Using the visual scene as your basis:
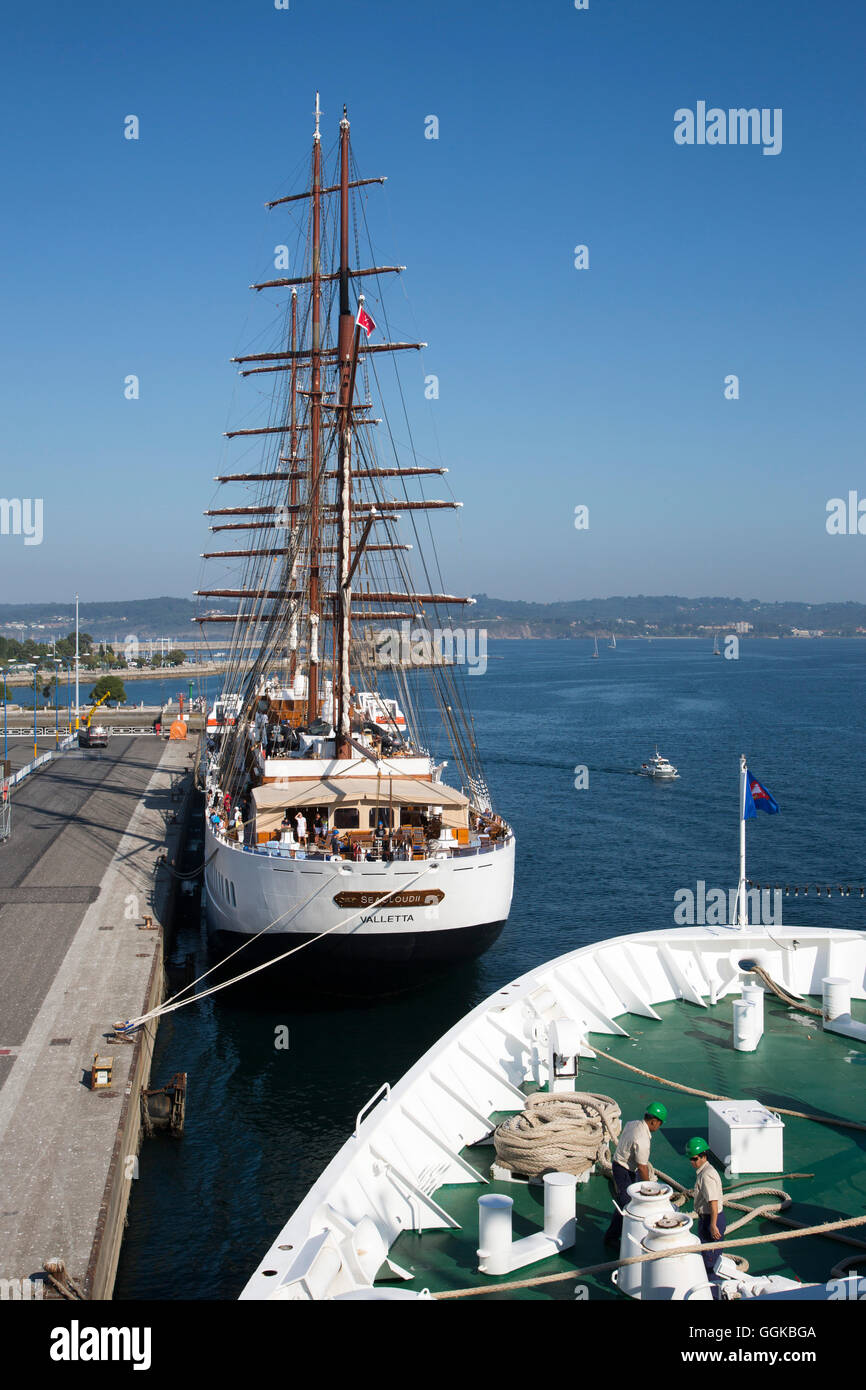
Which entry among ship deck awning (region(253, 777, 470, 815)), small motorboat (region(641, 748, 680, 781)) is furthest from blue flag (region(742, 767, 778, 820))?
small motorboat (region(641, 748, 680, 781))

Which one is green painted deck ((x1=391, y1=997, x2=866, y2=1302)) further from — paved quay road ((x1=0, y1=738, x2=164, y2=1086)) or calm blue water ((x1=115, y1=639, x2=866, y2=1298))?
paved quay road ((x1=0, y1=738, x2=164, y2=1086))

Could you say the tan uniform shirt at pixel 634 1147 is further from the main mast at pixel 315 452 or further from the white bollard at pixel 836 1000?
the main mast at pixel 315 452

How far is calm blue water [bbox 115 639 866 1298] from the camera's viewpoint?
723 inches

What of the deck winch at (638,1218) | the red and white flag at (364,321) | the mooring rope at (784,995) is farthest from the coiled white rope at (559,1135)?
the red and white flag at (364,321)

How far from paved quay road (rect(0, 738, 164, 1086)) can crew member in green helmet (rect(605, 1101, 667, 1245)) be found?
11977 millimetres

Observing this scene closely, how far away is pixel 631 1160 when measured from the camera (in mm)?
9797

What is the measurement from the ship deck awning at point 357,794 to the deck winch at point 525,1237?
19.4 metres

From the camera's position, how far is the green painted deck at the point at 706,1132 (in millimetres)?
9320

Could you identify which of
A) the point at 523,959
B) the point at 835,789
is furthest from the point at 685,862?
the point at 835,789

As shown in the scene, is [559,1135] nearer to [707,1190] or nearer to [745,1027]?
[707,1190]

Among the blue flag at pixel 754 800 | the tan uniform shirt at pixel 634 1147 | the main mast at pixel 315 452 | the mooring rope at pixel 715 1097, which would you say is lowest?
the mooring rope at pixel 715 1097

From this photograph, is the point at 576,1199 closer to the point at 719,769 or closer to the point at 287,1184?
the point at 287,1184

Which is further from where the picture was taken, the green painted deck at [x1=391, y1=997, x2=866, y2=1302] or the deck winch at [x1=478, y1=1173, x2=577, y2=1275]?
the green painted deck at [x1=391, y1=997, x2=866, y2=1302]
